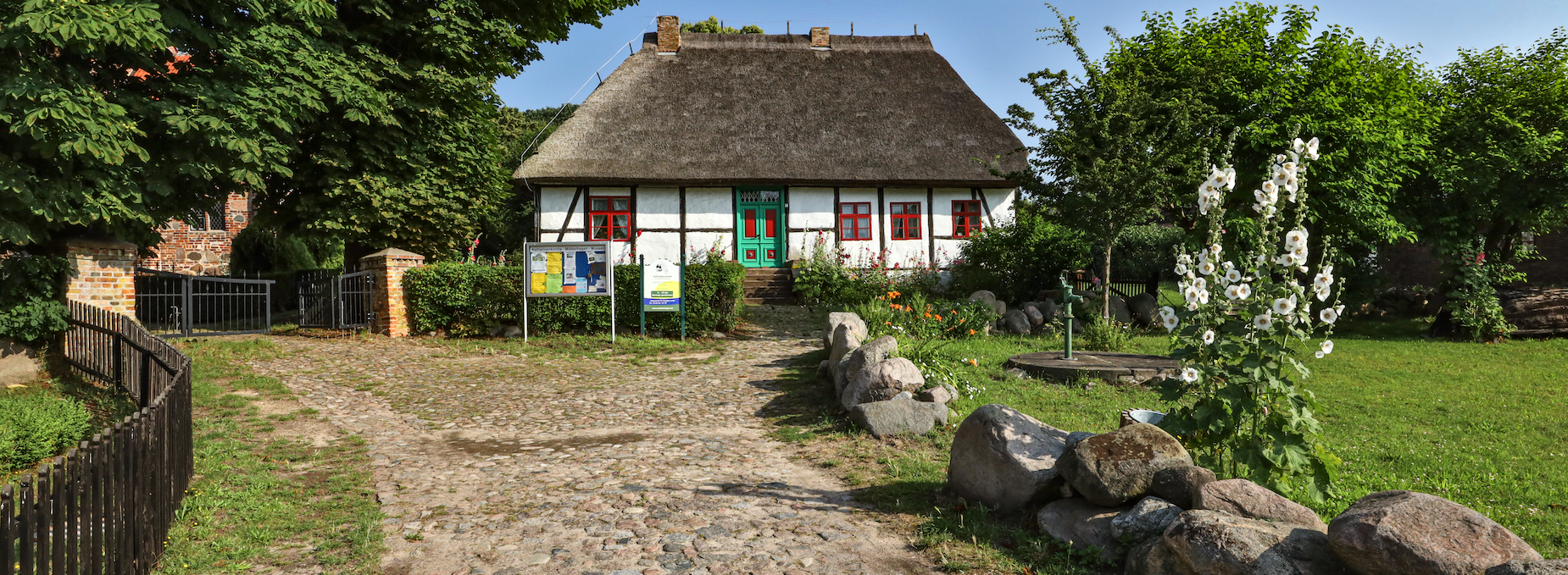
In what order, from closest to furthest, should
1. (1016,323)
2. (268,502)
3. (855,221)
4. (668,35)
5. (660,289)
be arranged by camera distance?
(268,502)
(660,289)
(1016,323)
(855,221)
(668,35)

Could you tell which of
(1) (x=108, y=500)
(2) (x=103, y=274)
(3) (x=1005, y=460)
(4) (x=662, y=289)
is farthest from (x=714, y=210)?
(1) (x=108, y=500)

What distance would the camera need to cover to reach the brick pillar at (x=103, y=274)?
31.6ft

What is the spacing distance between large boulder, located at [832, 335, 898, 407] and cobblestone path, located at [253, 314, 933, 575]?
0.87 meters

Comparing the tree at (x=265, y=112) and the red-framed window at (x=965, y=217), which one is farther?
Answer: the red-framed window at (x=965, y=217)

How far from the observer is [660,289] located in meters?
12.6

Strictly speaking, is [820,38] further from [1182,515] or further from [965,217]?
[1182,515]

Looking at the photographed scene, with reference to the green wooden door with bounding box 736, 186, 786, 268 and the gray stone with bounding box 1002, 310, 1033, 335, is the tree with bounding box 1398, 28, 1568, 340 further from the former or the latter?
the green wooden door with bounding box 736, 186, 786, 268

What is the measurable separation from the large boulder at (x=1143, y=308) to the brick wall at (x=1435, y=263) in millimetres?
6677

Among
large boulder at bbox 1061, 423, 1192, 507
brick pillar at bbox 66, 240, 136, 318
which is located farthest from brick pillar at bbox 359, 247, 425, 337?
large boulder at bbox 1061, 423, 1192, 507

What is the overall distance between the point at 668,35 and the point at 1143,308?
13457 mm

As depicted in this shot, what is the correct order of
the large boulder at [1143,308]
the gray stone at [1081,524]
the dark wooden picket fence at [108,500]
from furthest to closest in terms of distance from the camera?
1. the large boulder at [1143,308]
2. the gray stone at [1081,524]
3. the dark wooden picket fence at [108,500]

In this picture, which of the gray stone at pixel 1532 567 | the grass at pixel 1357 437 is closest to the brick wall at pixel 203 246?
the grass at pixel 1357 437

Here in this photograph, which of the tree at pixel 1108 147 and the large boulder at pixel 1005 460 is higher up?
the tree at pixel 1108 147

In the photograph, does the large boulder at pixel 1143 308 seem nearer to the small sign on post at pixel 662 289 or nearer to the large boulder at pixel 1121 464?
the small sign on post at pixel 662 289
